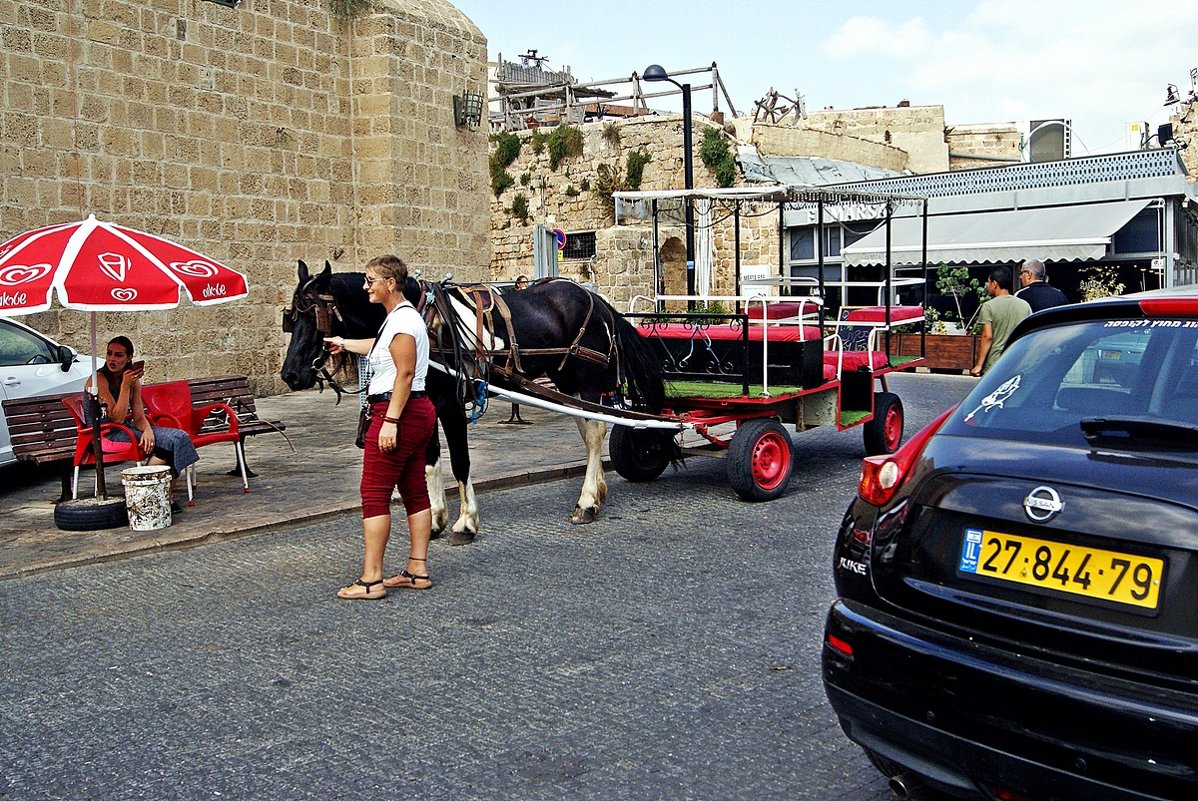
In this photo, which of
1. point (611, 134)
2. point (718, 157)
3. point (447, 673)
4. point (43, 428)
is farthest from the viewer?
point (611, 134)

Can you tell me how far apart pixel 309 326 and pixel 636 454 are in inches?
128

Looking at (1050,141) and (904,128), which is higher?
(904,128)

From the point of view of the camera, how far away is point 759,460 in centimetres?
866

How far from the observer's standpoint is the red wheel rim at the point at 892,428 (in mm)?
10562

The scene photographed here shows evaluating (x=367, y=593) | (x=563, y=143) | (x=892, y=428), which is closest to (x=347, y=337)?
(x=367, y=593)

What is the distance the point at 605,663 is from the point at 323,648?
1.33m

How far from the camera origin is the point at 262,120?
1619 centimetres

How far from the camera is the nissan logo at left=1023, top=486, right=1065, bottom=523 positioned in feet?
9.91

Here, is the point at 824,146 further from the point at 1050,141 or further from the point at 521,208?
the point at 521,208

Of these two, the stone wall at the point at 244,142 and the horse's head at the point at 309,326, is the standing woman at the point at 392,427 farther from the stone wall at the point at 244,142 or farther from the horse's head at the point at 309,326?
the stone wall at the point at 244,142

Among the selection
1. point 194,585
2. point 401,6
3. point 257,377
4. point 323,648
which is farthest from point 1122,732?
point 401,6

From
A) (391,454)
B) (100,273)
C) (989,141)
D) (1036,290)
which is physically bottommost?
(391,454)

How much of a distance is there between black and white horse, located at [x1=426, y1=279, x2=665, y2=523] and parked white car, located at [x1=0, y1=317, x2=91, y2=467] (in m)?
4.58

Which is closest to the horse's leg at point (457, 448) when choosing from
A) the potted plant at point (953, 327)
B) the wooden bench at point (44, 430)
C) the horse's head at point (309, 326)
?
the horse's head at point (309, 326)
